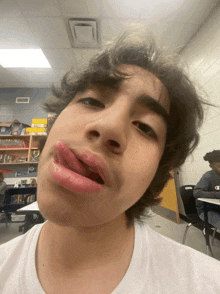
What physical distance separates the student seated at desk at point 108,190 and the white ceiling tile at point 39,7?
6.37 ft

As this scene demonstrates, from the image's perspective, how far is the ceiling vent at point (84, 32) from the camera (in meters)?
1.93

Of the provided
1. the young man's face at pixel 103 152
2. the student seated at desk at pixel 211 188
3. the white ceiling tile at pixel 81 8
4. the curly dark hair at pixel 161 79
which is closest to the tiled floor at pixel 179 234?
the student seated at desk at pixel 211 188

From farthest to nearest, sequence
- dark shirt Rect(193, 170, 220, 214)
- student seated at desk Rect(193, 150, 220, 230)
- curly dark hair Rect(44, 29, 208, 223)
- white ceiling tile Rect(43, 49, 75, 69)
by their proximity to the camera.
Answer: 1. white ceiling tile Rect(43, 49, 75, 69)
2. dark shirt Rect(193, 170, 220, 214)
3. student seated at desk Rect(193, 150, 220, 230)
4. curly dark hair Rect(44, 29, 208, 223)

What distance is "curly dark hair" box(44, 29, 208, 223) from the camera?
1.56ft

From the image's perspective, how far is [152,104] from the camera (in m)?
0.40

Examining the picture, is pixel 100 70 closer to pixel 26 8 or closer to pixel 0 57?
pixel 26 8

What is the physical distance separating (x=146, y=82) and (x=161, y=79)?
0.08 meters

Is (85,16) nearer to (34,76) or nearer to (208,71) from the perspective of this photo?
(208,71)

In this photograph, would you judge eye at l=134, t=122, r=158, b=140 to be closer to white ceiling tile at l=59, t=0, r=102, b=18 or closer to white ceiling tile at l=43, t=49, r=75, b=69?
white ceiling tile at l=59, t=0, r=102, b=18

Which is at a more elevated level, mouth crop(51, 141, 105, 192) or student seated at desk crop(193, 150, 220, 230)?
mouth crop(51, 141, 105, 192)

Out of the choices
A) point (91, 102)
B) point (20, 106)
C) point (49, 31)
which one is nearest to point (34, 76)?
point (20, 106)

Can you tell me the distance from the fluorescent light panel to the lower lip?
10.0 ft

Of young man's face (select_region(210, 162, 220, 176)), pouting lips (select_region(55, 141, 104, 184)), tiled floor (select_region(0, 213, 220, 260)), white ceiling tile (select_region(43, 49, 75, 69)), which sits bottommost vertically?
tiled floor (select_region(0, 213, 220, 260))

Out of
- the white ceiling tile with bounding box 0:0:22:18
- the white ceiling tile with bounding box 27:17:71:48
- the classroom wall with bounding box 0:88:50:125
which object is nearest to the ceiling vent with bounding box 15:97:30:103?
the classroom wall with bounding box 0:88:50:125
